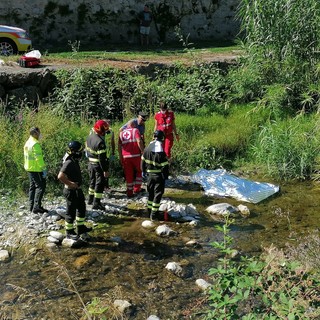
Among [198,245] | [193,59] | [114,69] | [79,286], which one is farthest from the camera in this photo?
[193,59]

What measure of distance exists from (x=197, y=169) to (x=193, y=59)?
5123 millimetres

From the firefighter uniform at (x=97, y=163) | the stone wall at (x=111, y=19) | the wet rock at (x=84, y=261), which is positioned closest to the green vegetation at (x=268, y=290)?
the wet rock at (x=84, y=261)

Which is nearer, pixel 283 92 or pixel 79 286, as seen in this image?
pixel 79 286

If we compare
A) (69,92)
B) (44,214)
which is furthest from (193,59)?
(44,214)

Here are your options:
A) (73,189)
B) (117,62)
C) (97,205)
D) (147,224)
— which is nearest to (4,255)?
(73,189)

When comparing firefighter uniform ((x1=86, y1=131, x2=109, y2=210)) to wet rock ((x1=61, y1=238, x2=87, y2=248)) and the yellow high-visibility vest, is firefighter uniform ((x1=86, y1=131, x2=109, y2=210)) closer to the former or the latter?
the yellow high-visibility vest

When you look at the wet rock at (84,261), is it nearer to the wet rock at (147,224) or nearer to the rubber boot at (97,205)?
the wet rock at (147,224)

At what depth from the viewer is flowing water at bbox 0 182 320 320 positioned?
20.4ft

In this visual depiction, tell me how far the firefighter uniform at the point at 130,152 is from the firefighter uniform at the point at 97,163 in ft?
2.37

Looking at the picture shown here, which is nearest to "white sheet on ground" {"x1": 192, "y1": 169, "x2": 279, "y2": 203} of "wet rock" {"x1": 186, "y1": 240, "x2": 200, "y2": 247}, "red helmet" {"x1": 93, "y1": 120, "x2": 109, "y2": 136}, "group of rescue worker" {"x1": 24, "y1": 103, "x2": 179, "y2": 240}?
"group of rescue worker" {"x1": 24, "y1": 103, "x2": 179, "y2": 240}

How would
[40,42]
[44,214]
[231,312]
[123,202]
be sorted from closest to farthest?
[231,312], [44,214], [123,202], [40,42]

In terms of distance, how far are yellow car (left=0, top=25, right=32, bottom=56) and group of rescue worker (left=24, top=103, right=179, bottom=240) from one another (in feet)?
23.8

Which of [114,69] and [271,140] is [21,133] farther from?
[271,140]

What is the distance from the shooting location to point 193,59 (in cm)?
1530
